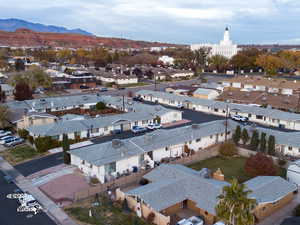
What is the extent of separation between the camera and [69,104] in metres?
51.2

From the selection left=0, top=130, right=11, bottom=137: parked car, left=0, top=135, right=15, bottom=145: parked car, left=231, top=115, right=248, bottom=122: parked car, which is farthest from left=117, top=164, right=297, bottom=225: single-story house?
left=231, top=115, right=248, bottom=122: parked car

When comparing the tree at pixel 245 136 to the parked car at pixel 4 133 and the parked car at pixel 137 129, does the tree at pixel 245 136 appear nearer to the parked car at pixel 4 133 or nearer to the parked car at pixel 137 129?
the parked car at pixel 137 129

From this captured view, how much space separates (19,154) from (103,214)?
15857 millimetres

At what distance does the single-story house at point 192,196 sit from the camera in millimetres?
19797

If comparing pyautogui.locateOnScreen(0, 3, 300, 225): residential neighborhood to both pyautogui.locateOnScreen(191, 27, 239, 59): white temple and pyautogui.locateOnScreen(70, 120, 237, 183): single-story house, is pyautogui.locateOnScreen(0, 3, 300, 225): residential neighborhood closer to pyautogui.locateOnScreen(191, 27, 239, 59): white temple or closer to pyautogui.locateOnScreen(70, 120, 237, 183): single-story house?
pyautogui.locateOnScreen(70, 120, 237, 183): single-story house

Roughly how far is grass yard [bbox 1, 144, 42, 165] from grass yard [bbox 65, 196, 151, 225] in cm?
1169

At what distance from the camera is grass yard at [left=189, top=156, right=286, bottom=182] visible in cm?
2718

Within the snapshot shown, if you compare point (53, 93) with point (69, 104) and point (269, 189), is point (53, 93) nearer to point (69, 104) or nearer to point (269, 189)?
point (69, 104)

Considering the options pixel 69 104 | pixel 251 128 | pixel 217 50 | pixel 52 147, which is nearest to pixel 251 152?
pixel 251 128

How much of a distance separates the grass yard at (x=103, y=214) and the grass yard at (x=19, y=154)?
11.7m

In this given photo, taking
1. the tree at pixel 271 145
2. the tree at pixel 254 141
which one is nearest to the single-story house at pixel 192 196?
the tree at pixel 271 145

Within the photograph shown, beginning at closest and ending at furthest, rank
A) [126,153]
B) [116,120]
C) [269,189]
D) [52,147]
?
[269,189]
[126,153]
[52,147]
[116,120]

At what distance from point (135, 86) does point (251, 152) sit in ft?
168

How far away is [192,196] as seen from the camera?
68.9 ft
